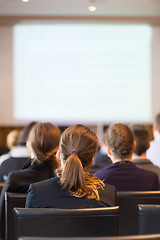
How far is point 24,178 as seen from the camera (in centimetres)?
225

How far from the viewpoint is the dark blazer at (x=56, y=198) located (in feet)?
5.25

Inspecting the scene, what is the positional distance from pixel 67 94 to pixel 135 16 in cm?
191

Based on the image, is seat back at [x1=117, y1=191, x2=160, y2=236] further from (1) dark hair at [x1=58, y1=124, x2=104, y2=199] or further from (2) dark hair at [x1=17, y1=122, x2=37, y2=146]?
(2) dark hair at [x1=17, y1=122, x2=37, y2=146]

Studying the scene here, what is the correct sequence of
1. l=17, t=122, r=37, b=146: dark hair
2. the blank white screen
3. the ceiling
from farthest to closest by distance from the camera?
1. the blank white screen
2. the ceiling
3. l=17, t=122, r=37, b=146: dark hair

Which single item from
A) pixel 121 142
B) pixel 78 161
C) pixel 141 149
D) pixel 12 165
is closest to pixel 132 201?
pixel 78 161

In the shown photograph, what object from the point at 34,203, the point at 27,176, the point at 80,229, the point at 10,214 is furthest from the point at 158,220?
the point at 27,176

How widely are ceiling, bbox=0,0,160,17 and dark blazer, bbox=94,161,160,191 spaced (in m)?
4.39

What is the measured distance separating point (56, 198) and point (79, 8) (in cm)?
540

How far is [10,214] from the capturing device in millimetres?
1984

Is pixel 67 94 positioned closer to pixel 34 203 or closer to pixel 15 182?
pixel 15 182

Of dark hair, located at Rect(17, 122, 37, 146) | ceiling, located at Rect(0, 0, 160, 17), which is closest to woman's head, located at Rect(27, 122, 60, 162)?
dark hair, located at Rect(17, 122, 37, 146)

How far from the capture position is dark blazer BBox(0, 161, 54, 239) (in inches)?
87.3

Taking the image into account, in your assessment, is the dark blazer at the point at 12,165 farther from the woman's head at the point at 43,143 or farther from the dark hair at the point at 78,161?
the dark hair at the point at 78,161

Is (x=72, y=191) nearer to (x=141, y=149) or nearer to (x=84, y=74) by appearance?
(x=141, y=149)
